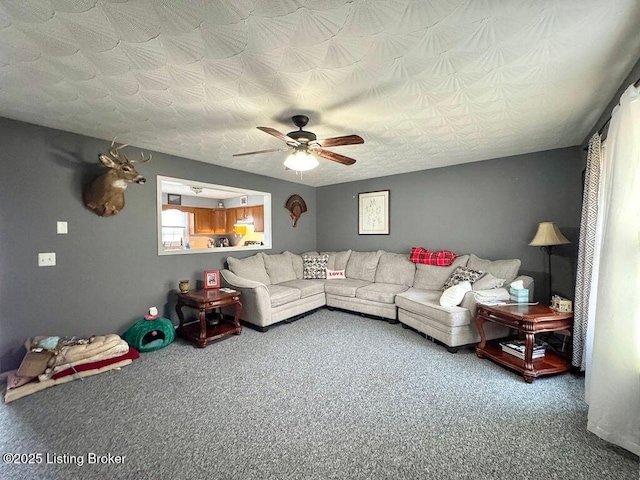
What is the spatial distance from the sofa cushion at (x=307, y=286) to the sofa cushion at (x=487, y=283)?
2.31 meters

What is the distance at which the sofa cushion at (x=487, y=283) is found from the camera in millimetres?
3139

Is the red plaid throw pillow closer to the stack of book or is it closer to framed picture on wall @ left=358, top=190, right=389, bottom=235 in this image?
framed picture on wall @ left=358, top=190, right=389, bottom=235

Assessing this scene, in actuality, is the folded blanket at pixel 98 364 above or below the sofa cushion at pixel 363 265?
below

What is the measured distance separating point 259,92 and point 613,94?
8.86 ft

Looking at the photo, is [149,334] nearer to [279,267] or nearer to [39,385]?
[39,385]

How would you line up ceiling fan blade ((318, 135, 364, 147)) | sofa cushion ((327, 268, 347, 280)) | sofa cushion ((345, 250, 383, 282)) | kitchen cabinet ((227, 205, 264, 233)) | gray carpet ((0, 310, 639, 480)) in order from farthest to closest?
kitchen cabinet ((227, 205, 264, 233)), sofa cushion ((327, 268, 347, 280)), sofa cushion ((345, 250, 383, 282)), ceiling fan blade ((318, 135, 364, 147)), gray carpet ((0, 310, 639, 480))

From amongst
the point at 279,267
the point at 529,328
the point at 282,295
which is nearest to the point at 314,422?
the point at 529,328

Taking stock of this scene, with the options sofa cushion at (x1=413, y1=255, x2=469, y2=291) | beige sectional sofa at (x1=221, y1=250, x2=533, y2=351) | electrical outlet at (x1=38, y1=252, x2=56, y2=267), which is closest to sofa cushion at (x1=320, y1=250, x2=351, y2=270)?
beige sectional sofa at (x1=221, y1=250, x2=533, y2=351)

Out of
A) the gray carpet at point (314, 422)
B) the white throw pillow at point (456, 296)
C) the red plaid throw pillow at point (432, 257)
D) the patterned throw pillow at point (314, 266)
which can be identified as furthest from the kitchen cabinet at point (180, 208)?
the white throw pillow at point (456, 296)

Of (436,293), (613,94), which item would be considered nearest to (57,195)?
(436,293)

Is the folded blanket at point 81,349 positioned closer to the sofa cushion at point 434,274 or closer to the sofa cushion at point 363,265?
the sofa cushion at point 363,265

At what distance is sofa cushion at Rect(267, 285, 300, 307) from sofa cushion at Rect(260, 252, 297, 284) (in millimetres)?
440

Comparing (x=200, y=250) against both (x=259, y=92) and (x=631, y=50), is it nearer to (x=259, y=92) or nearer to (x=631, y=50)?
(x=259, y=92)

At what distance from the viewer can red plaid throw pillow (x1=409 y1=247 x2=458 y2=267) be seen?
4.10 metres
